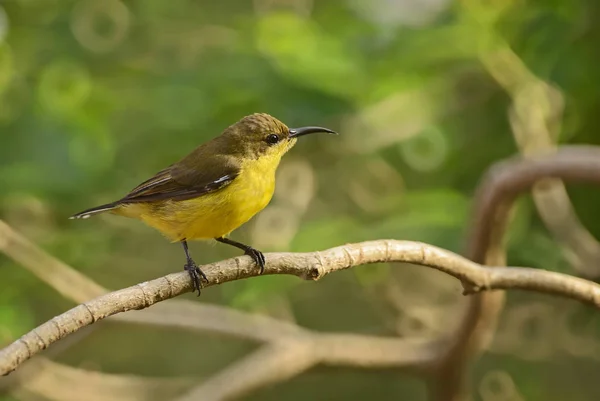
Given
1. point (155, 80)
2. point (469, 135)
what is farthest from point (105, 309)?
point (469, 135)

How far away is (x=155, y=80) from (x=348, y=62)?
3.84 feet

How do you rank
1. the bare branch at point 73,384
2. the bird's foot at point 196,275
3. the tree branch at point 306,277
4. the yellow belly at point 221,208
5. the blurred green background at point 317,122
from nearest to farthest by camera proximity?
the tree branch at point 306,277
the bird's foot at point 196,275
the yellow belly at point 221,208
the blurred green background at point 317,122
the bare branch at point 73,384

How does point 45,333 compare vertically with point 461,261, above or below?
below

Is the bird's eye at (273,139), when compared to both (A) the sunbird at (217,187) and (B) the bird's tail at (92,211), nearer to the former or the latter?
(A) the sunbird at (217,187)

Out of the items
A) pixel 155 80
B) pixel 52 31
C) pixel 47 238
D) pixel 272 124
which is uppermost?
pixel 52 31

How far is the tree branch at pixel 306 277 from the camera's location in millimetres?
1667

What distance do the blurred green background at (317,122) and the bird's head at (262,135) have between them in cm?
70

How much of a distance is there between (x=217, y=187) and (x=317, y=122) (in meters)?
1.24

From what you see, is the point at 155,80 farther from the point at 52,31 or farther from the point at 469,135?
the point at 469,135

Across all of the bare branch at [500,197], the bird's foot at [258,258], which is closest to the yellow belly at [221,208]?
the bird's foot at [258,258]

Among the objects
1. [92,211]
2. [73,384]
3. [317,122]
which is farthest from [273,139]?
[73,384]

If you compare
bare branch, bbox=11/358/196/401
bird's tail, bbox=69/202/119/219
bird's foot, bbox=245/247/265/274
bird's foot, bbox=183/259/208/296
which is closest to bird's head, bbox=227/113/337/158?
bird's tail, bbox=69/202/119/219

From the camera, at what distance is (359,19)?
4445 millimetres

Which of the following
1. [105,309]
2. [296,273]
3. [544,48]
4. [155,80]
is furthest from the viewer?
[155,80]
